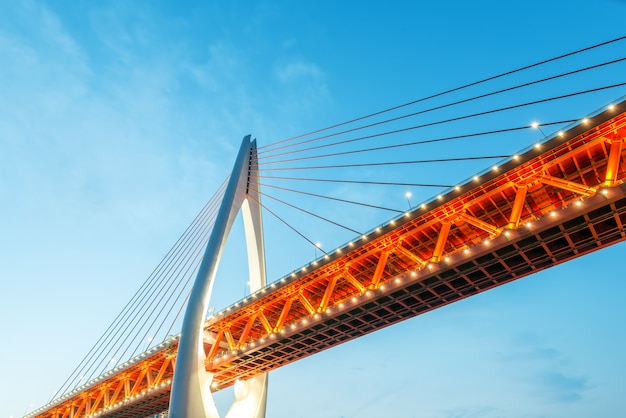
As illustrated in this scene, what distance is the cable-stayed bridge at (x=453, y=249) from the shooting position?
15.9 meters

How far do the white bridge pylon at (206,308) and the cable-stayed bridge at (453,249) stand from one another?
1623 millimetres

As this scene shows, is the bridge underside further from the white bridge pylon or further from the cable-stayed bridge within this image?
the white bridge pylon

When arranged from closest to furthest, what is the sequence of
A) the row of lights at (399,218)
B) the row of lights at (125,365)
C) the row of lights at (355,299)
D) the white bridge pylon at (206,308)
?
the row of lights at (399,218) < the row of lights at (355,299) < the white bridge pylon at (206,308) < the row of lights at (125,365)

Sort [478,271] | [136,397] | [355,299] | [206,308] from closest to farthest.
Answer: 1. [478,271]
2. [206,308]
3. [355,299]
4. [136,397]

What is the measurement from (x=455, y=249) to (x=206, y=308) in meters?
13.4

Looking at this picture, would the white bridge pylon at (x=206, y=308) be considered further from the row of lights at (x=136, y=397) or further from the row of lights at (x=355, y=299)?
the row of lights at (x=136, y=397)

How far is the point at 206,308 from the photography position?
21.1 metres

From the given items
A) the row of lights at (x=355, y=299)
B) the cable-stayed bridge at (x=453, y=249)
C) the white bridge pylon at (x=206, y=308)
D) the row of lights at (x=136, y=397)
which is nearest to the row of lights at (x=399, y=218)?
the cable-stayed bridge at (x=453, y=249)

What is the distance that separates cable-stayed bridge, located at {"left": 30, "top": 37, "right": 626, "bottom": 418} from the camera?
1591 cm

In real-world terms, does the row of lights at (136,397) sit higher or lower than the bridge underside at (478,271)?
lower

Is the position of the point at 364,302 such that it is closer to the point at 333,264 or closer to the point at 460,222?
the point at 333,264

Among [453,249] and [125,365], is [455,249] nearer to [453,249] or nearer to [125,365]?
[453,249]

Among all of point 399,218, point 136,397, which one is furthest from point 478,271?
point 136,397

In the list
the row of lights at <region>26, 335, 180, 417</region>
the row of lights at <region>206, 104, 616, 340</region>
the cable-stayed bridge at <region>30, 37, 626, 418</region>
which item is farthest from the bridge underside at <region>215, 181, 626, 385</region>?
the row of lights at <region>26, 335, 180, 417</region>
